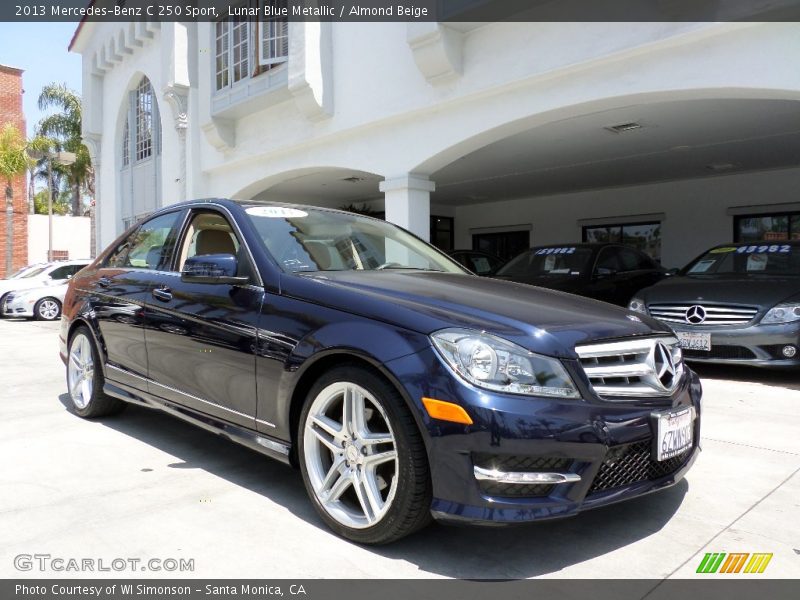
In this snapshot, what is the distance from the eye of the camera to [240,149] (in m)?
13.2

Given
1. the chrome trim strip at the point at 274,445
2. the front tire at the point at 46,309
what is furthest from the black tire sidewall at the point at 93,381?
the front tire at the point at 46,309

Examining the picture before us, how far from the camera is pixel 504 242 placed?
18.2 meters

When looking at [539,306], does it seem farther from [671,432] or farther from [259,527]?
[259,527]

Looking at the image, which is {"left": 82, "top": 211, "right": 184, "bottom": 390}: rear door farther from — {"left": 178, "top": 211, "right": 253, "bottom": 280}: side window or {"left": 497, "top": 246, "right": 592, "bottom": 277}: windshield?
{"left": 497, "top": 246, "right": 592, "bottom": 277}: windshield

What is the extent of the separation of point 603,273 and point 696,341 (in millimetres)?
2498

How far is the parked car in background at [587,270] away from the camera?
8409 mm

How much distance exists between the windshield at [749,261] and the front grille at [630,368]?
5.03 meters

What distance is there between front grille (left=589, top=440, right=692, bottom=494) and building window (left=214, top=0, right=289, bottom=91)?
1036cm

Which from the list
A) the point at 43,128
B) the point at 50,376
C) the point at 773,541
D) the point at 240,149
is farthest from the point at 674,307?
the point at 43,128

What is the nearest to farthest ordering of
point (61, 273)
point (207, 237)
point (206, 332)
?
point (206, 332) → point (207, 237) → point (61, 273)

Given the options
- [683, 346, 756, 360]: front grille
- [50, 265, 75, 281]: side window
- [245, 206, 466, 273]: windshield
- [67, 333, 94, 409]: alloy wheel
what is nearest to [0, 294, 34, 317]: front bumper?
[50, 265, 75, 281]: side window

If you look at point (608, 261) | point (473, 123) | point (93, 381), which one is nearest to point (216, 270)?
point (93, 381)

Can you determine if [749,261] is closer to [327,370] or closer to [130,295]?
[327,370]

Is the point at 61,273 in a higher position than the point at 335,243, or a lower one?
lower
